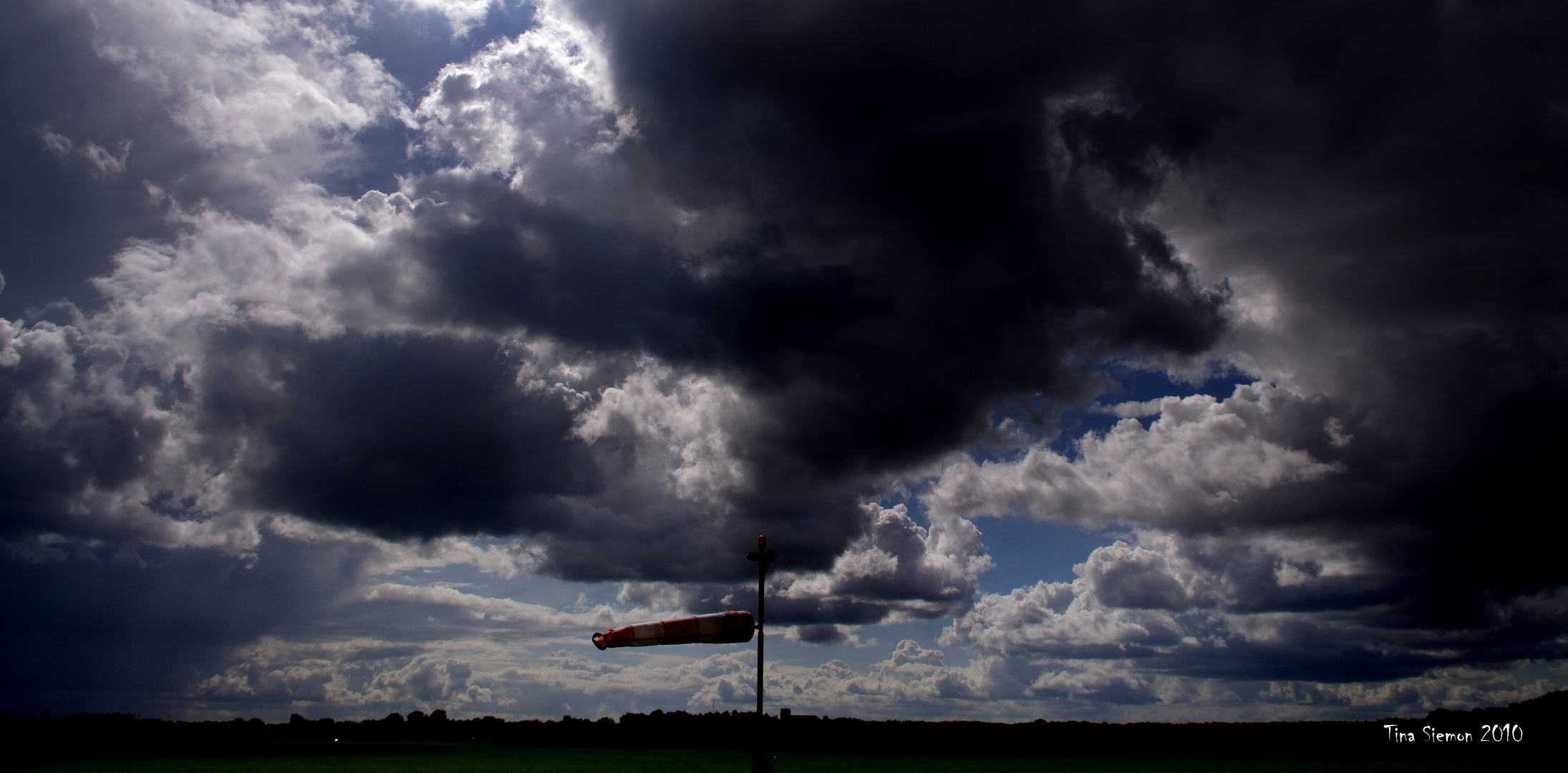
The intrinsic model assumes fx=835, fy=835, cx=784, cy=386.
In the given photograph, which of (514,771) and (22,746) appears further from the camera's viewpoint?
(22,746)

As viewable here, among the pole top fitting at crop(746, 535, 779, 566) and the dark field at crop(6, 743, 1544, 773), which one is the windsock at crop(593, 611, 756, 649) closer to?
the pole top fitting at crop(746, 535, 779, 566)

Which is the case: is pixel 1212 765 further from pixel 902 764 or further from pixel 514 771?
pixel 514 771

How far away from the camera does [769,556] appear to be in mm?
31484

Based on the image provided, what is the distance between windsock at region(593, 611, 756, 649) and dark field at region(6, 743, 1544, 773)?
361 ft

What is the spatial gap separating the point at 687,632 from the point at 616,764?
13935 cm

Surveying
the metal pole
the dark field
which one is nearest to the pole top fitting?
the metal pole

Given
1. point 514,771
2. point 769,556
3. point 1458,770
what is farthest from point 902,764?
point 769,556

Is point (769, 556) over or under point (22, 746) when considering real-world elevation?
over

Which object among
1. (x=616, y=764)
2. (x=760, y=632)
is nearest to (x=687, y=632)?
(x=760, y=632)

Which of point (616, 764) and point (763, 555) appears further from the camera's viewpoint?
point (616, 764)

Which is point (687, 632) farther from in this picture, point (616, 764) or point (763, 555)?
point (616, 764)

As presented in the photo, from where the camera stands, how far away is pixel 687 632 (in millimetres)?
22828

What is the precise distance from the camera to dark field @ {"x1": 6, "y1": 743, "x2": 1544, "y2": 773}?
12300 centimetres

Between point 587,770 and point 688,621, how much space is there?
395ft
